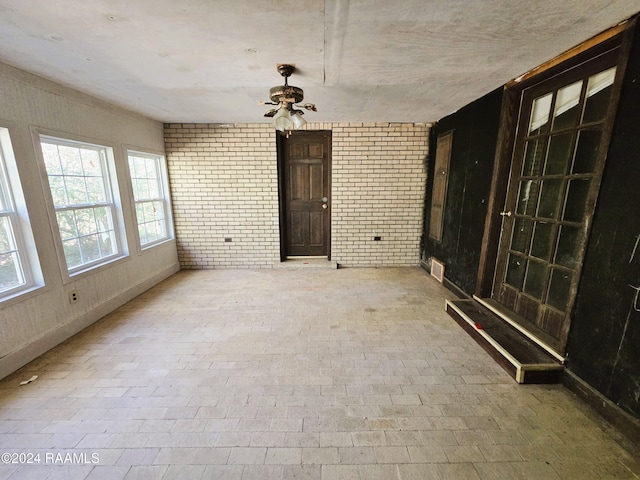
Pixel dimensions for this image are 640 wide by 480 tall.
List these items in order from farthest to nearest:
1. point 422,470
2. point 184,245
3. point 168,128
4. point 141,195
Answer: point 184,245, point 168,128, point 141,195, point 422,470

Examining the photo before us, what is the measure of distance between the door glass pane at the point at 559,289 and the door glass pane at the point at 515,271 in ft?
1.14

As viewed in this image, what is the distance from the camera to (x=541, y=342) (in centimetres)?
217

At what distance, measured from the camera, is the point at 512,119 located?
2658 millimetres

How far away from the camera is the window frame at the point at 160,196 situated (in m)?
3.73

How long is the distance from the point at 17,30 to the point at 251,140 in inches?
114

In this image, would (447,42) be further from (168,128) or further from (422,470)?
(168,128)

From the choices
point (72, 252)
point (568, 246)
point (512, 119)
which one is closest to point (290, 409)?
point (568, 246)

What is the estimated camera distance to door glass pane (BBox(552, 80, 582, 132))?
2.04m

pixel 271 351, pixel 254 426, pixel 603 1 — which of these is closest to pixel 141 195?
pixel 271 351

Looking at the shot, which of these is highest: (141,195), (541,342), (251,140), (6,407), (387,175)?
(251,140)

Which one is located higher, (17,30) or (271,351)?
(17,30)

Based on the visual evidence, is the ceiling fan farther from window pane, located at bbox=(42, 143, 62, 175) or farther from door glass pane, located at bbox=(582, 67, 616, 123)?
window pane, located at bbox=(42, 143, 62, 175)

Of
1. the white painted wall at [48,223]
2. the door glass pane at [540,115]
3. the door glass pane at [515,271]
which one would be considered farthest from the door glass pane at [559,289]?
the white painted wall at [48,223]

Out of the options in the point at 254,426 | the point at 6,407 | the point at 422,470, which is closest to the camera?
the point at 422,470
